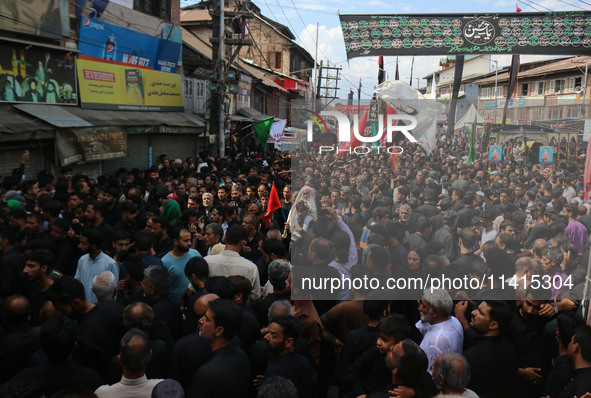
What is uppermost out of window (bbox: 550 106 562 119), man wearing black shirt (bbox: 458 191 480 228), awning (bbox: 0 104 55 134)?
window (bbox: 550 106 562 119)

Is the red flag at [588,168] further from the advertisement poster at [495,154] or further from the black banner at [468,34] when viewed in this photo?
the black banner at [468,34]

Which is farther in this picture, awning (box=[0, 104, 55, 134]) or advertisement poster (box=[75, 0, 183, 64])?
advertisement poster (box=[75, 0, 183, 64])

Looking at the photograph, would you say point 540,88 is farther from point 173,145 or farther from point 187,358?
point 187,358

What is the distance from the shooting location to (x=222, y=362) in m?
2.93

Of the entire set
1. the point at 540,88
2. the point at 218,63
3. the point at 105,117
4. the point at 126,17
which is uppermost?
the point at 540,88

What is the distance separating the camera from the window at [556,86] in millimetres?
32878

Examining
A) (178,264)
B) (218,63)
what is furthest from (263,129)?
(178,264)

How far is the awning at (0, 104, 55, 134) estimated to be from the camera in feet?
31.8

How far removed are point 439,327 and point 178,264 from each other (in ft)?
7.85

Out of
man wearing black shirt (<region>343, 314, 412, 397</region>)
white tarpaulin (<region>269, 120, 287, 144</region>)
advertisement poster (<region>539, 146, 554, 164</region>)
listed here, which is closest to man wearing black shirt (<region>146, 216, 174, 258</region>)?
man wearing black shirt (<region>343, 314, 412, 397</region>)

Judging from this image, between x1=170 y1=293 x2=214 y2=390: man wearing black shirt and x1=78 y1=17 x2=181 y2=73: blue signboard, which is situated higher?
x1=78 y1=17 x2=181 y2=73: blue signboard

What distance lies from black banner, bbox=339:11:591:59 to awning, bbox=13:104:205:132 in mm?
7318

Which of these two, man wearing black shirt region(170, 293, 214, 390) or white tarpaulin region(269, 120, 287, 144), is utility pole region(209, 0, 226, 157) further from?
man wearing black shirt region(170, 293, 214, 390)

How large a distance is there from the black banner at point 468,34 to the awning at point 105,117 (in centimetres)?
732
